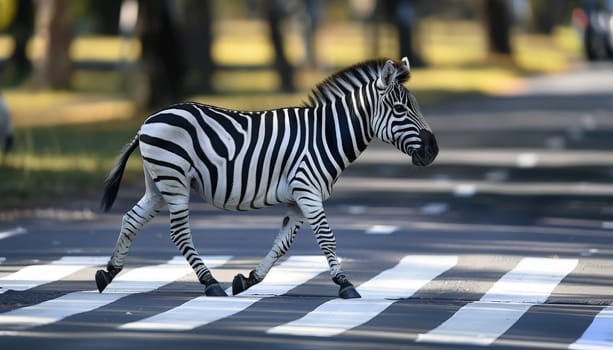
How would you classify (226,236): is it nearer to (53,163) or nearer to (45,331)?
(45,331)

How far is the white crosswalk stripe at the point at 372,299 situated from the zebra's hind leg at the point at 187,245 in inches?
33.9

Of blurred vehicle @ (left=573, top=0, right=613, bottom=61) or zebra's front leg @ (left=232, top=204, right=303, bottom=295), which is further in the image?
blurred vehicle @ (left=573, top=0, right=613, bottom=61)

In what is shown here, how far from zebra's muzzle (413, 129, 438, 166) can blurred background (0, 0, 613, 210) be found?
7.97 m

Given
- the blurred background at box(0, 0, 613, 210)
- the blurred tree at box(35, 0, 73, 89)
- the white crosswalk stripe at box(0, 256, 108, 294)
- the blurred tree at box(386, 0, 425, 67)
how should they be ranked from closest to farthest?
the white crosswalk stripe at box(0, 256, 108, 294) < the blurred background at box(0, 0, 613, 210) < the blurred tree at box(35, 0, 73, 89) < the blurred tree at box(386, 0, 425, 67)

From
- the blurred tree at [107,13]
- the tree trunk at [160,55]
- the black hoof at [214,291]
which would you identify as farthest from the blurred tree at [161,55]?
the blurred tree at [107,13]

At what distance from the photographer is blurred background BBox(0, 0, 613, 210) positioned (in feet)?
85.1

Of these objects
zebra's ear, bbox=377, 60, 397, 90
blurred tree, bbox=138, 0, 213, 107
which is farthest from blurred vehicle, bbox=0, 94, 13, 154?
blurred tree, bbox=138, 0, 213, 107

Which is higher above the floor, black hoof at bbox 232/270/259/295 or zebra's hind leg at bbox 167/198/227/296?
zebra's hind leg at bbox 167/198/227/296

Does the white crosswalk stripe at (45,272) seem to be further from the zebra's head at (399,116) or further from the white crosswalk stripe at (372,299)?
the zebra's head at (399,116)

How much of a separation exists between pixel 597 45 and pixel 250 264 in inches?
1971

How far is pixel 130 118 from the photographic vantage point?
34625 millimetres

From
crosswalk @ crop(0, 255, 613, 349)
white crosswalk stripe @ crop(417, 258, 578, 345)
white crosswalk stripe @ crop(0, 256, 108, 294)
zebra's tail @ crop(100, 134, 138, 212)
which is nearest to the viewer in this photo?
white crosswalk stripe @ crop(417, 258, 578, 345)

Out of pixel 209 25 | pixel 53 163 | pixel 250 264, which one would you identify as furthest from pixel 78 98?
pixel 250 264

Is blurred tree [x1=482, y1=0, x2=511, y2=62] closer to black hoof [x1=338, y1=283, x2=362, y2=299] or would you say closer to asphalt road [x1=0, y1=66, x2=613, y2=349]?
asphalt road [x1=0, y1=66, x2=613, y2=349]
